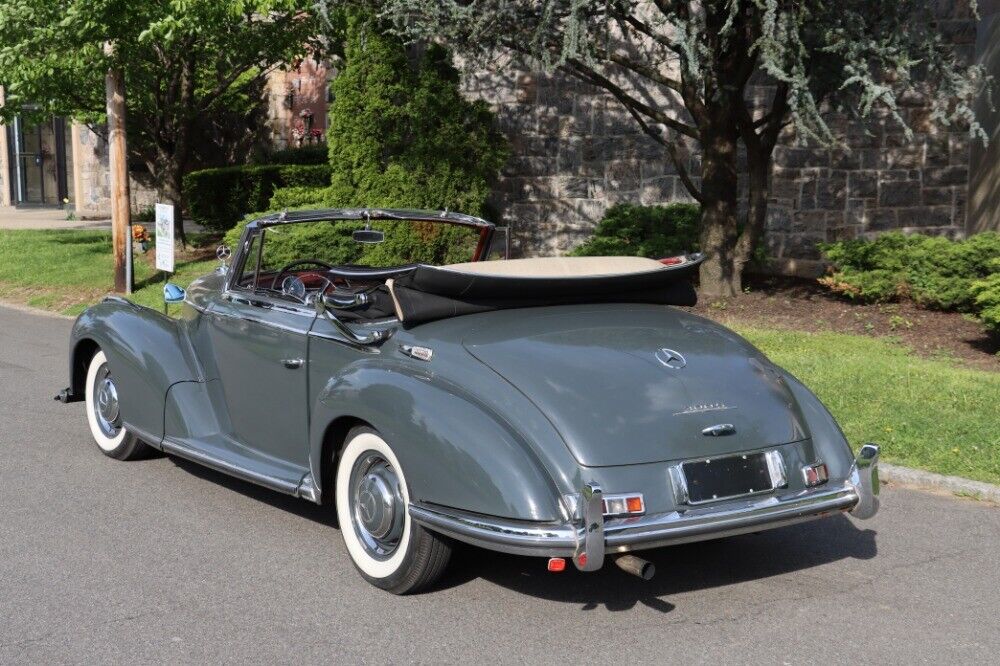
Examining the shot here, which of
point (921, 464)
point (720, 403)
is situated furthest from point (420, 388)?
point (921, 464)

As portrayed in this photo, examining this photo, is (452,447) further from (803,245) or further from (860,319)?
(803,245)

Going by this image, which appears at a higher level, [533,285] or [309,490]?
[533,285]

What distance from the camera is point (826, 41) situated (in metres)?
10.4

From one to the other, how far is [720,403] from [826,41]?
21.8 feet

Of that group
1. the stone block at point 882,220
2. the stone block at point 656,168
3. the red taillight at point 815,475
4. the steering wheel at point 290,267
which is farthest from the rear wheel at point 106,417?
the stone block at point 882,220

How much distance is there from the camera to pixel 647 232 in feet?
49.9

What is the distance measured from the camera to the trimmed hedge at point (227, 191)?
66.6 ft

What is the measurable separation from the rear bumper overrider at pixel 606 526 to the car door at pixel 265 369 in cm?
121

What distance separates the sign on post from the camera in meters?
14.1

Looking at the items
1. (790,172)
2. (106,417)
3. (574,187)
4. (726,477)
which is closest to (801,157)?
(790,172)

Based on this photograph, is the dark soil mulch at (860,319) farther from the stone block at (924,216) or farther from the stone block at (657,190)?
the stone block at (657,190)

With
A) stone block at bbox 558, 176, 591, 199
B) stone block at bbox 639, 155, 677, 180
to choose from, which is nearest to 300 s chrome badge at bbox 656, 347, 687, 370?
stone block at bbox 639, 155, 677, 180

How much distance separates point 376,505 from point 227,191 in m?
16.7

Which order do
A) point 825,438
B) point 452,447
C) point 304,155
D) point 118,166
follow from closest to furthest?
point 452,447 < point 825,438 < point 118,166 < point 304,155
